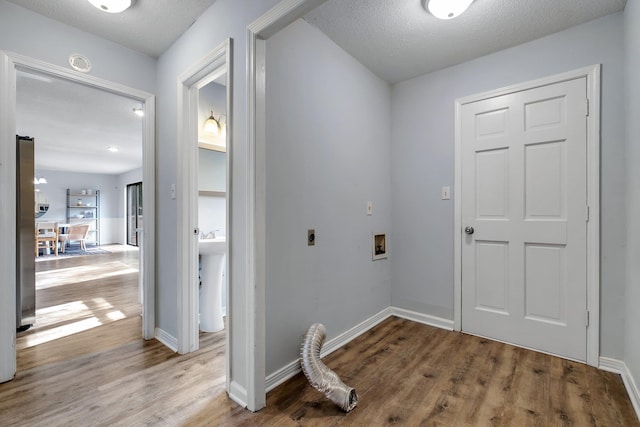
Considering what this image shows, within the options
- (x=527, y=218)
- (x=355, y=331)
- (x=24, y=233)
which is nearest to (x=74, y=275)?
(x=24, y=233)

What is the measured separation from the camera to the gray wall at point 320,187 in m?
1.75

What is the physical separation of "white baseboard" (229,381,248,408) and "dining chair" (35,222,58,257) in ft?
26.5

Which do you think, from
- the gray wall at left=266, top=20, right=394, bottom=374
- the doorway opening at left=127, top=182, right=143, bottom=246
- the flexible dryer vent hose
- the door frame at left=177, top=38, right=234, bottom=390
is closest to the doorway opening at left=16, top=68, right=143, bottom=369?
the doorway opening at left=127, top=182, right=143, bottom=246

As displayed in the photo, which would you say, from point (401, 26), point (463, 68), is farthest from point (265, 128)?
point (463, 68)

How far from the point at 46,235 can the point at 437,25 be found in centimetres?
946

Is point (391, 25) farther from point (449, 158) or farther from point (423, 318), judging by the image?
point (423, 318)

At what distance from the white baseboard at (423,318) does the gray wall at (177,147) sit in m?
1.75

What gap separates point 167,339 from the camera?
2.26 metres

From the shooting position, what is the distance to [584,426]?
140cm

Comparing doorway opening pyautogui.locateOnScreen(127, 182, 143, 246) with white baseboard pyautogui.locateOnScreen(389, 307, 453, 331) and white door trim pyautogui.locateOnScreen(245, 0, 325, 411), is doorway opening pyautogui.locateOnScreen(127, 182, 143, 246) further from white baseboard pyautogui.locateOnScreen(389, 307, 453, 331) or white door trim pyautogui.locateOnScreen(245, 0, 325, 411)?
white door trim pyautogui.locateOnScreen(245, 0, 325, 411)

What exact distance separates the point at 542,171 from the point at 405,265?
133cm

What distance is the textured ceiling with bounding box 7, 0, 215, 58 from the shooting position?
5.86 ft

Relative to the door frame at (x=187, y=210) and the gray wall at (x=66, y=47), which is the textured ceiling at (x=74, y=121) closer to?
the gray wall at (x=66, y=47)

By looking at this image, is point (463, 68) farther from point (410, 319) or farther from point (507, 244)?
point (410, 319)
